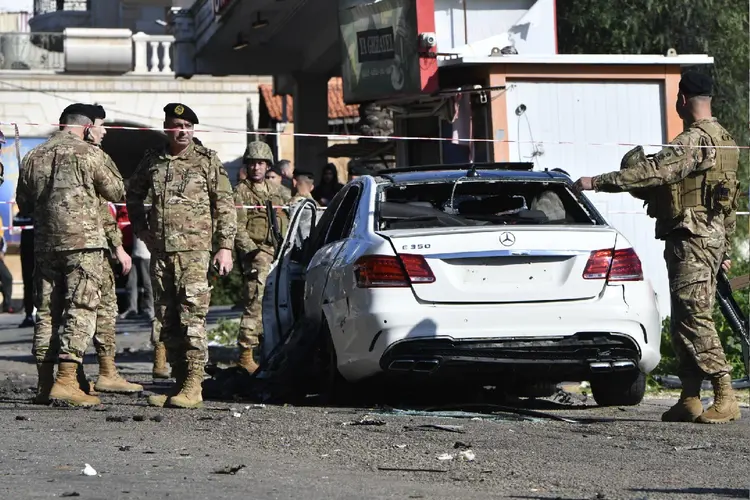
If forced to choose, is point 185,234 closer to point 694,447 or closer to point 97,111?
point 97,111

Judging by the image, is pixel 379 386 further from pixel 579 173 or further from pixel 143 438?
pixel 579 173

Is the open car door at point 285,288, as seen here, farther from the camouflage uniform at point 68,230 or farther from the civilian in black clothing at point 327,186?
the civilian in black clothing at point 327,186

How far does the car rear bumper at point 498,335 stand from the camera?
28.2ft

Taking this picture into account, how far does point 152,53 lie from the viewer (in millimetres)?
39406

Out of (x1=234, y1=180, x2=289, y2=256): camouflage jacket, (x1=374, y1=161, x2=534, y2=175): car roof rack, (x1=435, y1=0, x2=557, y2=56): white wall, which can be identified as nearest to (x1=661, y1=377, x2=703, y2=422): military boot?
(x1=374, y1=161, x2=534, y2=175): car roof rack

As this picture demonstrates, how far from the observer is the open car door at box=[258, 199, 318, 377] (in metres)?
10.8

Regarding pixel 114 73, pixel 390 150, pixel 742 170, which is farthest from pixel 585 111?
pixel 114 73

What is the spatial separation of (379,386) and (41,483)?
402cm

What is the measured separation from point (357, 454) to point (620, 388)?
2.82 metres

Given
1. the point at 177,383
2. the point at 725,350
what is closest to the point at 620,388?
the point at 177,383

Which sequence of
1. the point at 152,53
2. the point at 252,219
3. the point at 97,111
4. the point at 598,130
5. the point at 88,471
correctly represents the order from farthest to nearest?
the point at 152,53
the point at 598,130
the point at 252,219
the point at 97,111
the point at 88,471

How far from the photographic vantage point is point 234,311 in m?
22.8

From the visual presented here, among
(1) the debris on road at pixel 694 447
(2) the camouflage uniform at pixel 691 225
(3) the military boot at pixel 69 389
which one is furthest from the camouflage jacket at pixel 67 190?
(1) the debris on road at pixel 694 447

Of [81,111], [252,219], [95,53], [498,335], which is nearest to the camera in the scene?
[498,335]
